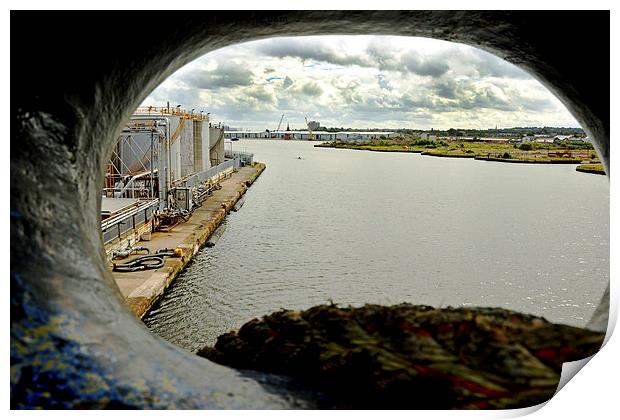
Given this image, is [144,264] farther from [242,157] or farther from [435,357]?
[242,157]

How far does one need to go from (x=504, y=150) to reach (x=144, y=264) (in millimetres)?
83011

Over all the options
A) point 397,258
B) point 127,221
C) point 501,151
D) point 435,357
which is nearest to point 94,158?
point 435,357

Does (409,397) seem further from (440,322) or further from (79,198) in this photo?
(79,198)

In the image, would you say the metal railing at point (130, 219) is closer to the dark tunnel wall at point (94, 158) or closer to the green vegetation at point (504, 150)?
the dark tunnel wall at point (94, 158)

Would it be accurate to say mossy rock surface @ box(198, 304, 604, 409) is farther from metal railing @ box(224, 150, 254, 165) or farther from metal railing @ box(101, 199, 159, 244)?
metal railing @ box(224, 150, 254, 165)

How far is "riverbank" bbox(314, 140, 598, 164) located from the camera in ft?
252

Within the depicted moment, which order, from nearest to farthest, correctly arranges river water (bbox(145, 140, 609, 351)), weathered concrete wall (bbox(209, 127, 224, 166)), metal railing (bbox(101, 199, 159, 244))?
river water (bbox(145, 140, 609, 351)), metal railing (bbox(101, 199, 159, 244)), weathered concrete wall (bbox(209, 127, 224, 166))

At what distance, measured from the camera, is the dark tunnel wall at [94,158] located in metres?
3.98

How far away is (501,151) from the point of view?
304ft

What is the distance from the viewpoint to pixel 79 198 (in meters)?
4.58

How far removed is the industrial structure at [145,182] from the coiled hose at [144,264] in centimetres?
87

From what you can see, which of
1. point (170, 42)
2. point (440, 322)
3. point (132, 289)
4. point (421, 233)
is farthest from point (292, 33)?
point (421, 233)

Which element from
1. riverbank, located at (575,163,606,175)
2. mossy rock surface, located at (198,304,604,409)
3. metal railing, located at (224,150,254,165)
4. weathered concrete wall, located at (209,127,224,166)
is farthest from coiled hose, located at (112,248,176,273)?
metal railing, located at (224,150,254,165)

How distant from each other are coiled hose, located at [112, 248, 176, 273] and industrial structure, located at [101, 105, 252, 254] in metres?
0.87
